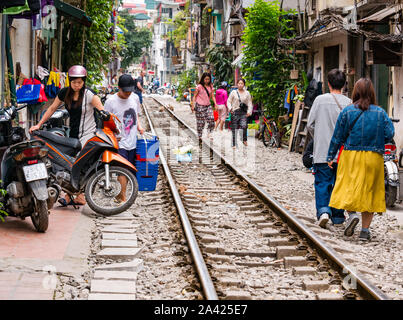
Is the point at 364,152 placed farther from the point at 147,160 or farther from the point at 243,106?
the point at 243,106

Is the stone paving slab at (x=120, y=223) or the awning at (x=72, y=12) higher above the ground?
the awning at (x=72, y=12)

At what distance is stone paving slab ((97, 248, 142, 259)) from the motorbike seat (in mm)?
2364

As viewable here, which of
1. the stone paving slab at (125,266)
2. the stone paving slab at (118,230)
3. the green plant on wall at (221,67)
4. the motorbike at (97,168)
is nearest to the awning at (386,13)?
the motorbike at (97,168)

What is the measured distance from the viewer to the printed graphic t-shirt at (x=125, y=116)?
978cm

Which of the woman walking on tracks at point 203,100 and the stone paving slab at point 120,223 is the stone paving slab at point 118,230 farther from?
the woman walking on tracks at point 203,100

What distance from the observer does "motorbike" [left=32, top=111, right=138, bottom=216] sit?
880 centimetres

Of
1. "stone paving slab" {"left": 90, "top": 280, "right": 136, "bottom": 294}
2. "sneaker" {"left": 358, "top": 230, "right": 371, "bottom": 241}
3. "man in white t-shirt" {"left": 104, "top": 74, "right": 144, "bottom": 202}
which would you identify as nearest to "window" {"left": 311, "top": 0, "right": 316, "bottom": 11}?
"man in white t-shirt" {"left": 104, "top": 74, "right": 144, "bottom": 202}

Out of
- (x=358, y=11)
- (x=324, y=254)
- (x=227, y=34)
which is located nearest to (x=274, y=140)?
(x=358, y=11)

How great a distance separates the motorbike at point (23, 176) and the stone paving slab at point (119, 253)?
99 cm

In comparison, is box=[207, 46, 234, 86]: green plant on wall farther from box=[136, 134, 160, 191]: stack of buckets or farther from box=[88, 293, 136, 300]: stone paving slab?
box=[88, 293, 136, 300]: stone paving slab

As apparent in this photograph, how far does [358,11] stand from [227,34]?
26.9m

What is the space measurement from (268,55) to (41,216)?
15332mm

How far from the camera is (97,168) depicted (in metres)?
9.00

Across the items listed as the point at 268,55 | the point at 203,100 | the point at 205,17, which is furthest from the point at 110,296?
the point at 205,17
